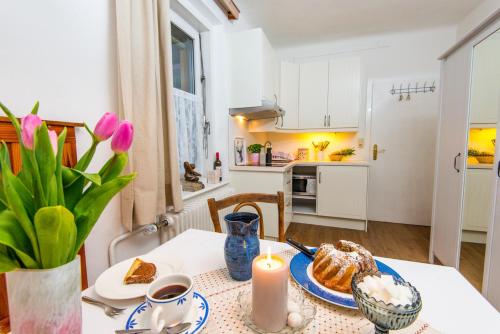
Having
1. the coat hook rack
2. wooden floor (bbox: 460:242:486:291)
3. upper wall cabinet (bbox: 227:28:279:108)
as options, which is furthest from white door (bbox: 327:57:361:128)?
wooden floor (bbox: 460:242:486:291)

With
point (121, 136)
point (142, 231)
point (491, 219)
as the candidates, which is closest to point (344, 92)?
point (491, 219)

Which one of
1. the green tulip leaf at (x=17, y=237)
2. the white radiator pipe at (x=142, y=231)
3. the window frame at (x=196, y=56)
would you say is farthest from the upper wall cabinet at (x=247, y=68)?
the green tulip leaf at (x=17, y=237)

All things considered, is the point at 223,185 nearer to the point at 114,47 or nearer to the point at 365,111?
the point at 114,47

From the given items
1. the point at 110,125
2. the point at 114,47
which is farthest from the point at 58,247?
the point at 114,47

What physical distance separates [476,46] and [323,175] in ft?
5.76

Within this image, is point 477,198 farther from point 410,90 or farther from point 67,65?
point 67,65

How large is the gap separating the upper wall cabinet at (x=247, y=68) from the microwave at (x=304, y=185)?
126cm

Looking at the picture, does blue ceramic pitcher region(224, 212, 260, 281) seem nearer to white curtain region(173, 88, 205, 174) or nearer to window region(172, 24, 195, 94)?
white curtain region(173, 88, 205, 174)

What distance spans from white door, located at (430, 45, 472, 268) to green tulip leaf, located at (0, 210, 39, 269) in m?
2.28

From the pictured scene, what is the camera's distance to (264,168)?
2344 mm

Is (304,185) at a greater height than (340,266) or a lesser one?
lesser

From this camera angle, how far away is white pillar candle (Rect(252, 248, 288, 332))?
42 centimetres

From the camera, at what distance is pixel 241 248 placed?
23.1 inches

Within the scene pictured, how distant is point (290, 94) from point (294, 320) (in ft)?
9.84
